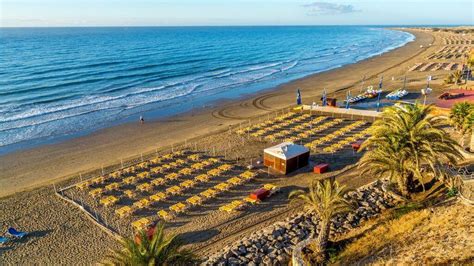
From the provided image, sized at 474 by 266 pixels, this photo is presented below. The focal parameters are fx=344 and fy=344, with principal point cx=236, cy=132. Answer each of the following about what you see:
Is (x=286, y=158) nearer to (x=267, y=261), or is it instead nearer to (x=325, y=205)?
(x=325, y=205)

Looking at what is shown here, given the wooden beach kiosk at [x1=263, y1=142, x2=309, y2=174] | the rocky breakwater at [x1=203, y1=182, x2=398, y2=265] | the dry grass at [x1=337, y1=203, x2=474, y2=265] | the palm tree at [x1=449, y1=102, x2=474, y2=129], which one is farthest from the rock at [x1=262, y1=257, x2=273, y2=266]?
the palm tree at [x1=449, y1=102, x2=474, y2=129]

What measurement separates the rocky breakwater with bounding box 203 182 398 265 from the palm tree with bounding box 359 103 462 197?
175cm

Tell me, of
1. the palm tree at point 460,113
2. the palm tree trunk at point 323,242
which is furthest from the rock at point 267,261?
the palm tree at point 460,113

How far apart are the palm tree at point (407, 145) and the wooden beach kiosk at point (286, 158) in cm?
613

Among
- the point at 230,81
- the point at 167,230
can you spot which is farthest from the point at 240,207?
the point at 230,81

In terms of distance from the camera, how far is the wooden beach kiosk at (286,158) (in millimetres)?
24130

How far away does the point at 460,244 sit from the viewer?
12.6 m

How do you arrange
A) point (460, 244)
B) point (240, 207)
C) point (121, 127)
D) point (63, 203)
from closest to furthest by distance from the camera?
point (460, 244)
point (240, 207)
point (63, 203)
point (121, 127)

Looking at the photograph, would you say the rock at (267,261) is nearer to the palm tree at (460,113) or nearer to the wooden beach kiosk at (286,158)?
the wooden beach kiosk at (286,158)

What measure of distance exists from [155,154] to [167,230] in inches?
442

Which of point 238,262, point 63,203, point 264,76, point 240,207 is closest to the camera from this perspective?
point 238,262

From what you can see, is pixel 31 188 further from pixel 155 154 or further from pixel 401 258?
pixel 401 258

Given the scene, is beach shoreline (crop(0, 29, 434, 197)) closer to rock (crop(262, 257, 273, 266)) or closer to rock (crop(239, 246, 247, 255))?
rock (crop(239, 246, 247, 255))

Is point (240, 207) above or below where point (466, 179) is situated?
below
